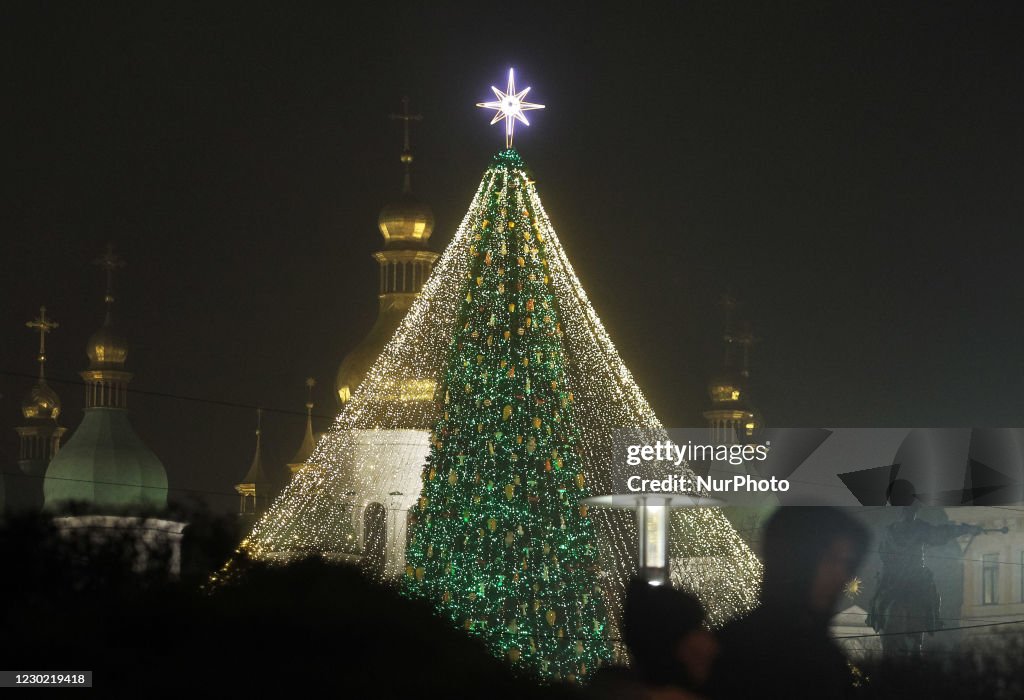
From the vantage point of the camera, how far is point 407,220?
42656 mm

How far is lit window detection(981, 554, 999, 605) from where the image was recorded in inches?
983

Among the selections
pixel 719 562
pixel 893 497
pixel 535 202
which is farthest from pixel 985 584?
pixel 893 497

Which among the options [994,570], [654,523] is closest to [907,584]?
[654,523]

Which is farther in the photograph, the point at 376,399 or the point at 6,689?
the point at 376,399

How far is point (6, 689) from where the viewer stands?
23.3ft

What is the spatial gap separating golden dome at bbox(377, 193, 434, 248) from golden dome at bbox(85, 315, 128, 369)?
10038mm

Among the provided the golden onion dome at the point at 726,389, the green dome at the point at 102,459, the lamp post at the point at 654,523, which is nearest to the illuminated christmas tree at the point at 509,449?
the lamp post at the point at 654,523

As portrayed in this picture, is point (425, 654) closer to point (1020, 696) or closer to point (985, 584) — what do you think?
point (1020, 696)

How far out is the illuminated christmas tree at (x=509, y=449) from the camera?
19.8m

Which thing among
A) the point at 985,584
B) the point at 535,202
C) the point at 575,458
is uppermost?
the point at 535,202

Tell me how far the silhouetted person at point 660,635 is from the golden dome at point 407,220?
120 ft

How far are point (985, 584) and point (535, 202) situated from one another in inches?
366

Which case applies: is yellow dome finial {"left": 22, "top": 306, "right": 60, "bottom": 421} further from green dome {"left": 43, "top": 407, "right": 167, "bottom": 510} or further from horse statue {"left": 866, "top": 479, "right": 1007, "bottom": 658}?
horse statue {"left": 866, "top": 479, "right": 1007, "bottom": 658}

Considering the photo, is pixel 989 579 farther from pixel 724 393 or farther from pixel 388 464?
pixel 724 393
